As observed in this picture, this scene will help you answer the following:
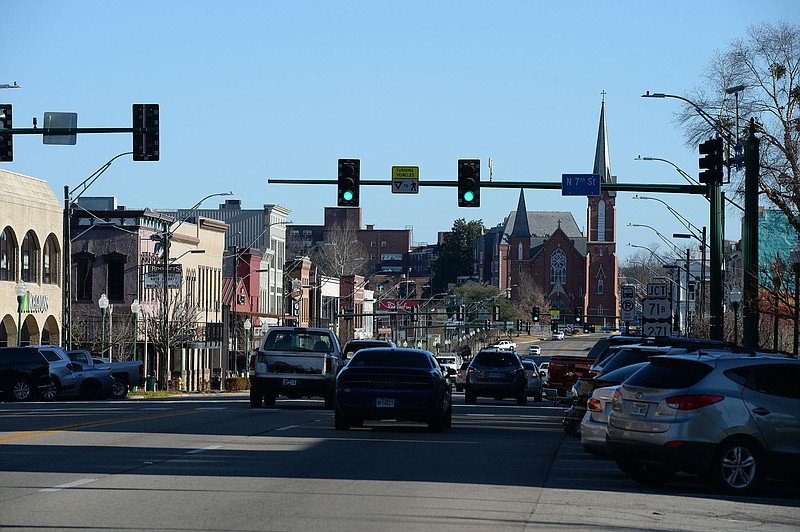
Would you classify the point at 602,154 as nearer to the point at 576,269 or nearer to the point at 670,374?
the point at 576,269

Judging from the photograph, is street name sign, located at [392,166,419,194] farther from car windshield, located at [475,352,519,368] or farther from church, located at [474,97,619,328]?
church, located at [474,97,619,328]

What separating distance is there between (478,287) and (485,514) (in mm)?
159160

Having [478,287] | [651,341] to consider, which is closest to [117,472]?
[651,341]

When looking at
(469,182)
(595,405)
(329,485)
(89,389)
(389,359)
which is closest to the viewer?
(329,485)

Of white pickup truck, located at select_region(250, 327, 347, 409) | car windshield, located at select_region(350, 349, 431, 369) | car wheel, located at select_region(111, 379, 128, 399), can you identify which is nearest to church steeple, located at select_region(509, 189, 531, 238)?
car wheel, located at select_region(111, 379, 128, 399)

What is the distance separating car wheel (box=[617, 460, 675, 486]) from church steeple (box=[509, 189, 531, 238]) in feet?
595

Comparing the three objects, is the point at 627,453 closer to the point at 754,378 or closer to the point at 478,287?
the point at 754,378

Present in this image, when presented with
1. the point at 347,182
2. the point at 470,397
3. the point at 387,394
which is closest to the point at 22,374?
the point at 347,182

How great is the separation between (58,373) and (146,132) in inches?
419

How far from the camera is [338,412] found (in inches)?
893

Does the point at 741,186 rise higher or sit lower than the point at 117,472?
higher

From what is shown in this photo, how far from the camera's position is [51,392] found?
38.2 m

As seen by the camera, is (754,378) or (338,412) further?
(338,412)

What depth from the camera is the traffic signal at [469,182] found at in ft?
112
